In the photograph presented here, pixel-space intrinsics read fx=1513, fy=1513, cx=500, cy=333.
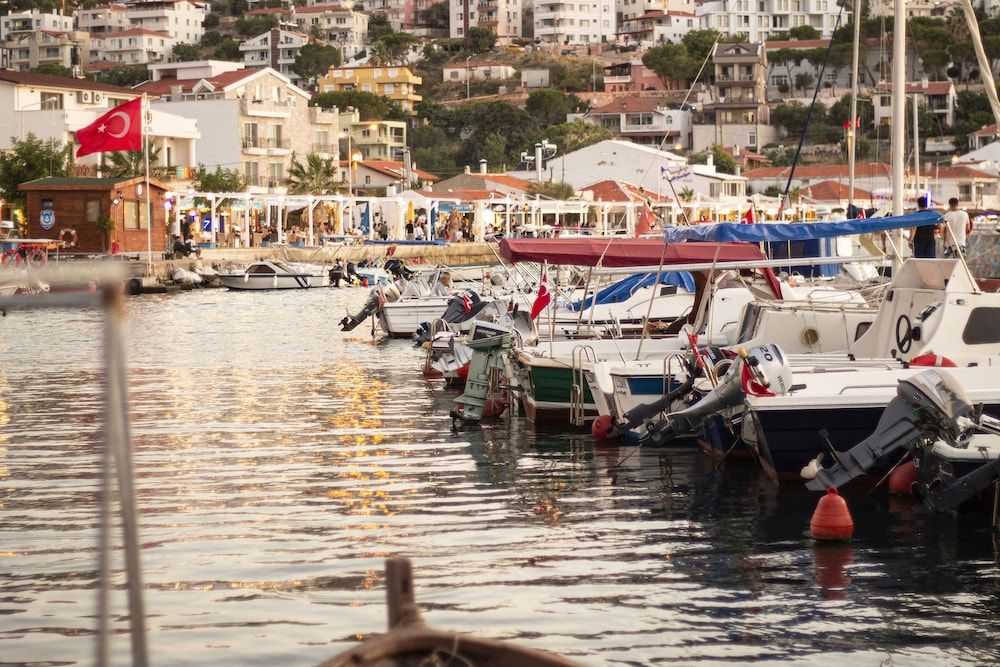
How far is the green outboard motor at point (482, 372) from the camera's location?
21922 millimetres

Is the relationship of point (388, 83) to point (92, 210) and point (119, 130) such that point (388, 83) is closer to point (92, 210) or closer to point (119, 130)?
point (92, 210)

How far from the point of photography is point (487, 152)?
491 ft

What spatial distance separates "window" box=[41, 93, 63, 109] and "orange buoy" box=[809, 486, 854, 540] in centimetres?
7676

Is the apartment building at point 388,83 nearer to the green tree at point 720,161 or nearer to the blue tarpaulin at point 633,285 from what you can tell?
the green tree at point 720,161

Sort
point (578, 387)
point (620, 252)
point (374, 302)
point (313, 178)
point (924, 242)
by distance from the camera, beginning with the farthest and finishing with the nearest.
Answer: point (313, 178) → point (374, 302) → point (924, 242) → point (620, 252) → point (578, 387)

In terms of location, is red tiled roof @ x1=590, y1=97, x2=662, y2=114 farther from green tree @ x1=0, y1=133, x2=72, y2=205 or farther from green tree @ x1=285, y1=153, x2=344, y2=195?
green tree @ x1=0, y1=133, x2=72, y2=205

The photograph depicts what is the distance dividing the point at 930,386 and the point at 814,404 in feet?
5.37

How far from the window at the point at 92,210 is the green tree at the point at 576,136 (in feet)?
245

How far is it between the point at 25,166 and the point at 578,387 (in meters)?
55.6

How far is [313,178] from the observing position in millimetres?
95500

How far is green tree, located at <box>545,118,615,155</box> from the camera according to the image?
13662 centimetres

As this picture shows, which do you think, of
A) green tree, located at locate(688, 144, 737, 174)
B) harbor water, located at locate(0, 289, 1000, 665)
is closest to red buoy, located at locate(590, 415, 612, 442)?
harbor water, located at locate(0, 289, 1000, 665)

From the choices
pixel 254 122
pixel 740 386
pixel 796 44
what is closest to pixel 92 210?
pixel 254 122

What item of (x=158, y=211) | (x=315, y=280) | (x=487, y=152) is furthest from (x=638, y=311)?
(x=487, y=152)
